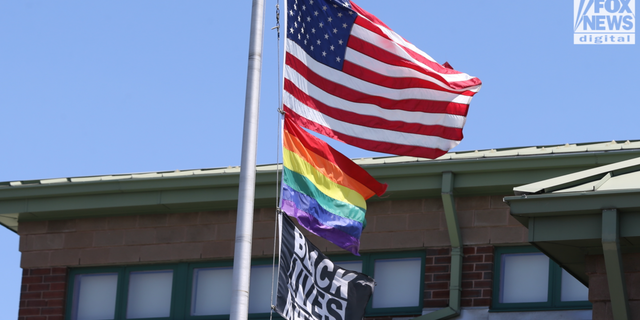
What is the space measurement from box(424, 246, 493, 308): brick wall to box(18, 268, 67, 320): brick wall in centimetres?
582

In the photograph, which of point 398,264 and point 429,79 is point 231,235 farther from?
point 429,79

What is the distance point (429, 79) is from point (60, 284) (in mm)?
7517

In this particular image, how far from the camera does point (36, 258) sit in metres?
16.4

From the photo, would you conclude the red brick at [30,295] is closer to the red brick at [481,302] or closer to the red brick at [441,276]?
the red brick at [441,276]

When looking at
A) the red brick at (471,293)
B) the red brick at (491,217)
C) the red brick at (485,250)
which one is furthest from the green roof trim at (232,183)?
the red brick at (471,293)

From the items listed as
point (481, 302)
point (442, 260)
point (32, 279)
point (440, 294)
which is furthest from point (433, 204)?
point (32, 279)

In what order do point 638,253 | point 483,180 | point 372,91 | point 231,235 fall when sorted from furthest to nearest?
point 231,235 → point 483,180 → point 372,91 → point 638,253

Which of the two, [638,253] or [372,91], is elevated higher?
[372,91]

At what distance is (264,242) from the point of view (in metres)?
15.4

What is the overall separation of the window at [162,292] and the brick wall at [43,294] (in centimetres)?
16

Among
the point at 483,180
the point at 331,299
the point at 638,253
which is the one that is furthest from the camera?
the point at 483,180

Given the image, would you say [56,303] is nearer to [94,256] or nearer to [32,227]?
[94,256]

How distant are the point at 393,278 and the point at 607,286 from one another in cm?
545

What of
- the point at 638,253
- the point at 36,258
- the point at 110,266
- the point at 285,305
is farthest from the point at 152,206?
the point at 638,253
